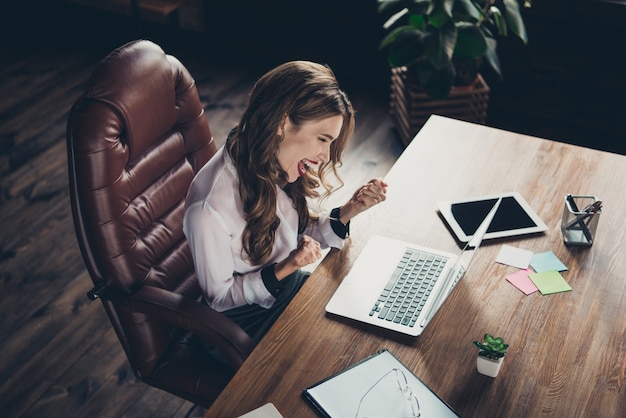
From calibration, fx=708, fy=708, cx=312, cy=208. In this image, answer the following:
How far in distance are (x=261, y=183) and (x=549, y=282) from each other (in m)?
0.76

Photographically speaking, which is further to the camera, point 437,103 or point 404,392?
point 437,103

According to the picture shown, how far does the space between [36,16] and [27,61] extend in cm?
72

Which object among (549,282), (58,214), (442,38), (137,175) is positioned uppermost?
(137,175)

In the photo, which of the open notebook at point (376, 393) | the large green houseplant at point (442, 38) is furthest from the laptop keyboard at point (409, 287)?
the large green houseplant at point (442, 38)

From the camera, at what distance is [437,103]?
3.49m

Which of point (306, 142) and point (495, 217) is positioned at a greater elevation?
point (306, 142)

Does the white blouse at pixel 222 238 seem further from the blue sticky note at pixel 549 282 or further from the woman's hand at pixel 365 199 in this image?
the blue sticky note at pixel 549 282

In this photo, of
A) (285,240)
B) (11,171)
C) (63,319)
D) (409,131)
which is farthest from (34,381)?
(409,131)

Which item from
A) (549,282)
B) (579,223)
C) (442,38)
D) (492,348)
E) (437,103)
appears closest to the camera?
(492,348)

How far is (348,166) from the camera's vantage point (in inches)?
142

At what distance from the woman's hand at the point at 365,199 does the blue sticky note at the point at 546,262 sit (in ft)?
1.40

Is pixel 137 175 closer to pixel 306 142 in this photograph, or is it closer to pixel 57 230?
pixel 306 142

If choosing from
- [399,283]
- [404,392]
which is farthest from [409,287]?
[404,392]

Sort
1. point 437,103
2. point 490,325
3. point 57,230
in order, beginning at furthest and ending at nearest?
point 437,103 < point 57,230 < point 490,325
